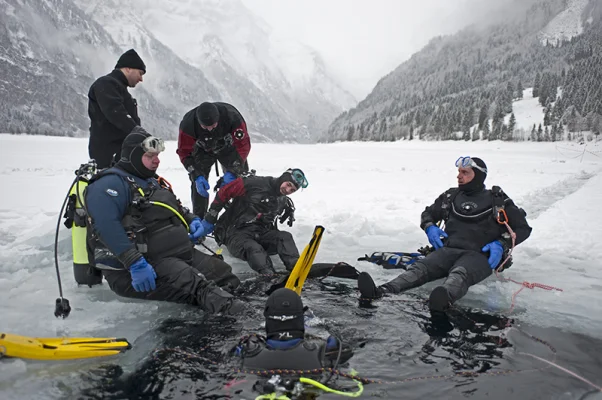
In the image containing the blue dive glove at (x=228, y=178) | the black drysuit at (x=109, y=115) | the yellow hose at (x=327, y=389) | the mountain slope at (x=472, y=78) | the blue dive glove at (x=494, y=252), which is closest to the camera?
the yellow hose at (x=327, y=389)

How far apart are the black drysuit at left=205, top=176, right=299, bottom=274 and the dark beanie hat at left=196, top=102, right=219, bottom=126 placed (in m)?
0.89

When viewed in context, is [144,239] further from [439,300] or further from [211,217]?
[439,300]

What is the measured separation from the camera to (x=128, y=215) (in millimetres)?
4168

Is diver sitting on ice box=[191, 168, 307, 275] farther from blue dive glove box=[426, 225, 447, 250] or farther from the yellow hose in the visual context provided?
the yellow hose

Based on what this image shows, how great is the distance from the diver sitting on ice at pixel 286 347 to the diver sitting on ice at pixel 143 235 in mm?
932

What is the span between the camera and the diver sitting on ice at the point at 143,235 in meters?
3.95

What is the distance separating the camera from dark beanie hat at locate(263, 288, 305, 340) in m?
3.11

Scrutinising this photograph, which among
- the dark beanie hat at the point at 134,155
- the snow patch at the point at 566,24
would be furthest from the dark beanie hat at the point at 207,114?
the snow patch at the point at 566,24

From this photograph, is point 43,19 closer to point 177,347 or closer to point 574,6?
point 574,6

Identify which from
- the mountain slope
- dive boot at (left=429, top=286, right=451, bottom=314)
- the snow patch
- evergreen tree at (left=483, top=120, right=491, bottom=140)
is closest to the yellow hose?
dive boot at (left=429, top=286, right=451, bottom=314)

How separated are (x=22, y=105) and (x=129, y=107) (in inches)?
7100

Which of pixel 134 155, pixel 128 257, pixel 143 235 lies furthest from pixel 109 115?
pixel 128 257

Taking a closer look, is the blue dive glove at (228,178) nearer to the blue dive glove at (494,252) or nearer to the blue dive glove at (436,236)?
the blue dive glove at (436,236)

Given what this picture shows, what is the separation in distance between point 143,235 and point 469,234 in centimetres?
365
